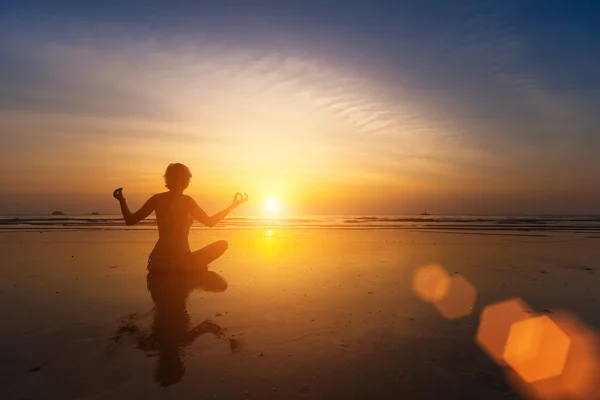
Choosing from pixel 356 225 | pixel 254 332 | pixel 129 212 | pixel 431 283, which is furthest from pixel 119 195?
pixel 356 225

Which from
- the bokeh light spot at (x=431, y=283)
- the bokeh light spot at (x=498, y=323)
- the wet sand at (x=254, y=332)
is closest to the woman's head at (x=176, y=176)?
the wet sand at (x=254, y=332)

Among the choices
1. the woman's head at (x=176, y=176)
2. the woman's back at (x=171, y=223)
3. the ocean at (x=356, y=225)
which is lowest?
the ocean at (x=356, y=225)

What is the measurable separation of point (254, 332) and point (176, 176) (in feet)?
19.5

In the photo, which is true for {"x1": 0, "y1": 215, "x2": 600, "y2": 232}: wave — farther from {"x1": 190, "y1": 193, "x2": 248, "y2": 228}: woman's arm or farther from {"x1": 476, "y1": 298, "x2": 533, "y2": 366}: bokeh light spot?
{"x1": 476, "y1": 298, "x2": 533, "y2": 366}: bokeh light spot

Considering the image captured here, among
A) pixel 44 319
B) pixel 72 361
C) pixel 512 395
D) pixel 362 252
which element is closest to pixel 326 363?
pixel 512 395

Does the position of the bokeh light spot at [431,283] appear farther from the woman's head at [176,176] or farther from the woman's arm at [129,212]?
the woman's arm at [129,212]

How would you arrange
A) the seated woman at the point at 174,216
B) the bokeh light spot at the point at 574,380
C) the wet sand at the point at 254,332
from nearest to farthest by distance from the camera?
the bokeh light spot at the point at 574,380 → the wet sand at the point at 254,332 → the seated woman at the point at 174,216

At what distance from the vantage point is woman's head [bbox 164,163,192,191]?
10.4 m

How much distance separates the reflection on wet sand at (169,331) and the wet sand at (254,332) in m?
0.02

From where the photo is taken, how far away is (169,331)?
19.2 feet

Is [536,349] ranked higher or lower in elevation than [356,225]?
lower

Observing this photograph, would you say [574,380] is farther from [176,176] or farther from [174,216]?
[176,176]

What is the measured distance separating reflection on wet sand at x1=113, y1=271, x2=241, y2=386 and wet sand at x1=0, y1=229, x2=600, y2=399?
24 mm

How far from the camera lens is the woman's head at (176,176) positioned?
10.4 m
